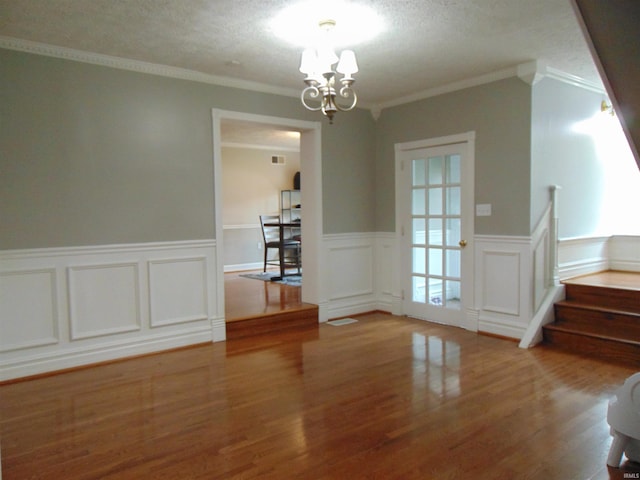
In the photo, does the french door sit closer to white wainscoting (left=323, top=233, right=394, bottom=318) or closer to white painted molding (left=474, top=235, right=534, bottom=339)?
white painted molding (left=474, top=235, right=534, bottom=339)

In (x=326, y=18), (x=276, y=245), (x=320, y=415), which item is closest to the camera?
(x=320, y=415)

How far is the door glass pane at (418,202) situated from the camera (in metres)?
5.22

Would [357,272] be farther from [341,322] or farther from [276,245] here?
[276,245]

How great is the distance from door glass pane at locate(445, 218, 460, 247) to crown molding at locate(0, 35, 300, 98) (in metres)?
2.17

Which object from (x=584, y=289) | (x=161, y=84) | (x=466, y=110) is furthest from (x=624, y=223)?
(x=161, y=84)

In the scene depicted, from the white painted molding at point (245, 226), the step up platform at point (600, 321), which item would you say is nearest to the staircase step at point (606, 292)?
the step up platform at point (600, 321)

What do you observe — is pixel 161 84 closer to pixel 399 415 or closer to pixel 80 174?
pixel 80 174

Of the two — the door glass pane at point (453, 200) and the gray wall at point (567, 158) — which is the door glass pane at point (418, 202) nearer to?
the door glass pane at point (453, 200)

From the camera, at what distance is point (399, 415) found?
2797 mm

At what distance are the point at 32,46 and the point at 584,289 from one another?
17.0 ft

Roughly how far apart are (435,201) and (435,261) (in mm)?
675

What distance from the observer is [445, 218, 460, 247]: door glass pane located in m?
4.86

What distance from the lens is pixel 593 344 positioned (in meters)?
3.92

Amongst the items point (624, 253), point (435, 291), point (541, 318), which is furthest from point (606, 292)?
point (435, 291)
